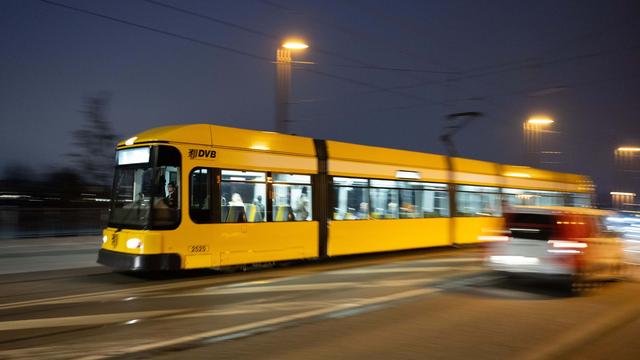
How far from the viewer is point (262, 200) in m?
12.9

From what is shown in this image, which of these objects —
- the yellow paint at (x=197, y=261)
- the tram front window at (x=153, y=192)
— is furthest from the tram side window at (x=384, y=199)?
the tram front window at (x=153, y=192)

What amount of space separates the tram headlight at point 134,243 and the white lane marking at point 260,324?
163 inches

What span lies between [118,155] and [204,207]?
7.78 ft

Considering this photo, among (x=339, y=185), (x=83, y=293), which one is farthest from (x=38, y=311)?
(x=339, y=185)

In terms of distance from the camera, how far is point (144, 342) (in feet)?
21.2

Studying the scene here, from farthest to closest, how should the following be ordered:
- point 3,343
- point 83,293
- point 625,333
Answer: point 83,293 → point 625,333 → point 3,343

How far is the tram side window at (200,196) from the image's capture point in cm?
1143

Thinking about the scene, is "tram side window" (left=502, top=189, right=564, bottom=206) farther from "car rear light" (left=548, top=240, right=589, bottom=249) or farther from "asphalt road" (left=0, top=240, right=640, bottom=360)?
"car rear light" (left=548, top=240, right=589, bottom=249)

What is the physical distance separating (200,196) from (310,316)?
4.50 metres

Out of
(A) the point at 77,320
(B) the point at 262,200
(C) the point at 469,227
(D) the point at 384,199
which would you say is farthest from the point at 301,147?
(C) the point at 469,227

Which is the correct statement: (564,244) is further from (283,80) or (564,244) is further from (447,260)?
(283,80)

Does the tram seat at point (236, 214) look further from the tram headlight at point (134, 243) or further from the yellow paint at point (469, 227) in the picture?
the yellow paint at point (469, 227)

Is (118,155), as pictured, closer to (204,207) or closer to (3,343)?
(204,207)

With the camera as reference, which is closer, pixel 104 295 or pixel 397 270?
pixel 104 295
